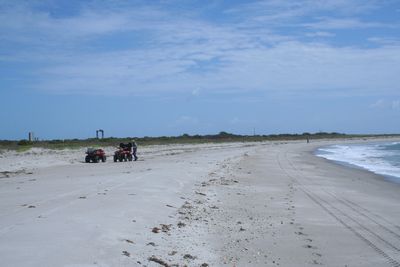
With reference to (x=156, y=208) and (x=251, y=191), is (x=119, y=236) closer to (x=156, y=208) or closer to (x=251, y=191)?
(x=156, y=208)

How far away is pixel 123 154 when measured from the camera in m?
33.9

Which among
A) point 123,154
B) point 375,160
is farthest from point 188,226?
point 375,160

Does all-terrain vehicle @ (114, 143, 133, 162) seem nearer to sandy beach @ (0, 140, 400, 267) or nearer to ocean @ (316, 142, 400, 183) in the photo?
ocean @ (316, 142, 400, 183)

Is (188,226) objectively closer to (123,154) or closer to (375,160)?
(123,154)

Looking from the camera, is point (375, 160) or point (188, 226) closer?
point (188, 226)

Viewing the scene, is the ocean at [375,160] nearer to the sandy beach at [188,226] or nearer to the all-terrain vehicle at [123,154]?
the sandy beach at [188,226]

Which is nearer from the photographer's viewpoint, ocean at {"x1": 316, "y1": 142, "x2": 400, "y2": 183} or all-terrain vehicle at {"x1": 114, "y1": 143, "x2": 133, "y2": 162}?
ocean at {"x1": 316, "y1": 142, "x2": 400, "y2": 183}

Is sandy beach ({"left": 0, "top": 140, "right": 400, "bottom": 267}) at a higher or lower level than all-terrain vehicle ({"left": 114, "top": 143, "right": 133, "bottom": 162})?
lower

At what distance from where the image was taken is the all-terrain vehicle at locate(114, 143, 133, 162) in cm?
3384

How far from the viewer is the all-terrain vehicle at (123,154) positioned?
1332 inches

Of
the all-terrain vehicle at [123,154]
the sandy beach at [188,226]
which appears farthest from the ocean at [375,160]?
the all-terrain vehicle at [123,154]

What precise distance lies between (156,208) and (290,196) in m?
6.40

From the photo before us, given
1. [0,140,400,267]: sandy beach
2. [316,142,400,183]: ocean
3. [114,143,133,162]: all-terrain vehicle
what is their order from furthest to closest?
1. [114,143,133,162]: all-terrain vehicle
2. [316,142,400,183]: ocean
3. [0,140,400,267]: sandy beach

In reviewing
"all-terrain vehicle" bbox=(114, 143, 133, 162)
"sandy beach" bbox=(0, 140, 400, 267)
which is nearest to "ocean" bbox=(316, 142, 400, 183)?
"sandy beach" bbox=(0, 140, 400, 267)
